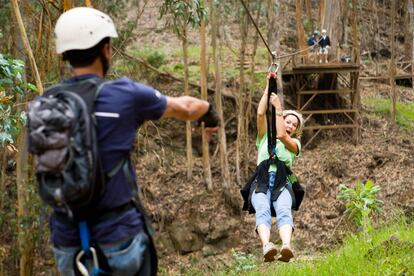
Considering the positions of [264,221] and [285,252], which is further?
[264,221]

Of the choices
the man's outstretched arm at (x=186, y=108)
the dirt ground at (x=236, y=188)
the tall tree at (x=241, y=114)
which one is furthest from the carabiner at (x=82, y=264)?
the tall tree at (x=241, y=114)

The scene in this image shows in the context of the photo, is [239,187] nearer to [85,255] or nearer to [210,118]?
[210,118]

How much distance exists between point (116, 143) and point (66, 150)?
0.83 ft

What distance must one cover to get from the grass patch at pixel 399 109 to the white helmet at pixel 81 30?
21.8m

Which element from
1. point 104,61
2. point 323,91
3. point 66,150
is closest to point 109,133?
point 66,150

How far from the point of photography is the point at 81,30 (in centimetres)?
276

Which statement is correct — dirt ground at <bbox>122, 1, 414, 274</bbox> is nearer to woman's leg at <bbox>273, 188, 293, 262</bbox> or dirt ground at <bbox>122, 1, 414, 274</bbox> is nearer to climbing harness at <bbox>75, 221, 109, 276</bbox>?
woman's leg at <bbox>273, 188, 293, 262</bbox>

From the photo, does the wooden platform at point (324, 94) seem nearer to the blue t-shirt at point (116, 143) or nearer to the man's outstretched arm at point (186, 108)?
the man's outstretched arm at point (186, 108)

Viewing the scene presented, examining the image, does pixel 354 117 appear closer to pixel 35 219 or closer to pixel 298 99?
pixel 298 99

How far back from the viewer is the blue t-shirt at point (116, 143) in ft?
9.02

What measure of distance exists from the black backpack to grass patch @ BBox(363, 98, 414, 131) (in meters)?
22.0

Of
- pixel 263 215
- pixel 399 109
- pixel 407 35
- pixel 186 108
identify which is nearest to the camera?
pixel 186 108

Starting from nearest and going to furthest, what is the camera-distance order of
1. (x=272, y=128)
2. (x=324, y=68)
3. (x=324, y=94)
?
(x=272, y=128)
(x=324, y=68)
(x=324, y=94)

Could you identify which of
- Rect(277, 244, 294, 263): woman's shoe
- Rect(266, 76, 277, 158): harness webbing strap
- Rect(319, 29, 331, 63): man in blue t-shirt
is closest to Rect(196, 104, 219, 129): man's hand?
Rect(266, 76, 277, 158): harness webbing strap
